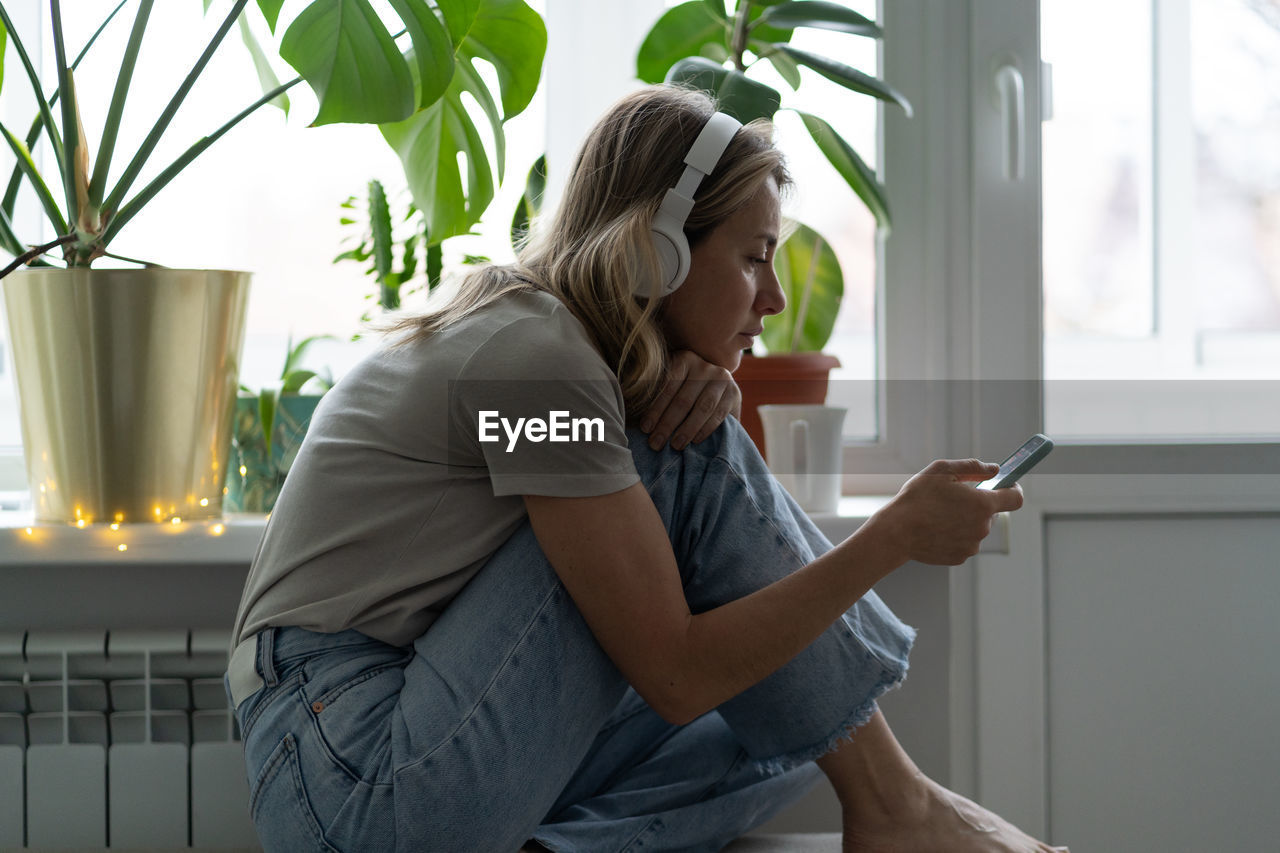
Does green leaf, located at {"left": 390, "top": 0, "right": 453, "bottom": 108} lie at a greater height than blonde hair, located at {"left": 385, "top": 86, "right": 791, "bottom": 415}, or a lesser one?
greater

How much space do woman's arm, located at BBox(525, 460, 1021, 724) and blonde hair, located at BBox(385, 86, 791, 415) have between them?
5.2 inches

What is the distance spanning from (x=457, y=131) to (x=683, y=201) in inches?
19.2

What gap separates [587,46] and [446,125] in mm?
358

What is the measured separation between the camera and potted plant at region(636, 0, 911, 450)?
126cm

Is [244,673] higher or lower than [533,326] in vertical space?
lower

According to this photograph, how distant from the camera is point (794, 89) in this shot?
1.37 m

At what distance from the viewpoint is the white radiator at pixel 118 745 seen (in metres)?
1.19

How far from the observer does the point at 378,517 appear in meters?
0.85

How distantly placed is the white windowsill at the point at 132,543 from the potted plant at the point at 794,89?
0.62 metres

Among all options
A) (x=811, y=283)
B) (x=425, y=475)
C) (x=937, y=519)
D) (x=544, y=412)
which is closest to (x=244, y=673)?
(x=425, y=475)

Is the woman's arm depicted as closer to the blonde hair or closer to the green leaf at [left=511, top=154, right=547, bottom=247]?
the blonde hair

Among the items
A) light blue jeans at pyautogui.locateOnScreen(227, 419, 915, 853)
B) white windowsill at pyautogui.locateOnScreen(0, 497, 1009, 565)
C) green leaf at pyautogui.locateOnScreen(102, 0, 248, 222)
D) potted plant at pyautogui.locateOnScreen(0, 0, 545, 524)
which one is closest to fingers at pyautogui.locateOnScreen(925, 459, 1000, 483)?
light blue jeans at pyautogui.locateOnScreen(227, 419, 915, 853)

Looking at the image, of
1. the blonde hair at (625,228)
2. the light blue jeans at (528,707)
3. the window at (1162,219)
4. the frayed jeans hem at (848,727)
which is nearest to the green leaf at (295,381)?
the blonde hair at (625,228)

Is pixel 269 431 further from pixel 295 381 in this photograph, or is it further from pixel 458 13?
pixel 458 13
